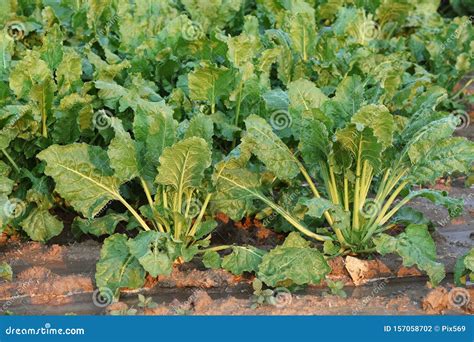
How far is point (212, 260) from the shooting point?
521 centimetres

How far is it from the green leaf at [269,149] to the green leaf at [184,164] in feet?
0.98

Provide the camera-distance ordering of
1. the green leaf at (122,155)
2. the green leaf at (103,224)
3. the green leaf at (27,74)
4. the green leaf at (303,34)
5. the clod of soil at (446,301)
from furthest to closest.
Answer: the green leaf at (303,34)
the green leaf at (27,74)
the green leaf at (103,224)
the green leaf at (122,155)
the clod of soil at (446,301)

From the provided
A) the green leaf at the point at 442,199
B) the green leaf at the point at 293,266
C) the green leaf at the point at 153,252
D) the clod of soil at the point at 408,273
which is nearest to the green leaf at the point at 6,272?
the green leaf at the point at 153,252

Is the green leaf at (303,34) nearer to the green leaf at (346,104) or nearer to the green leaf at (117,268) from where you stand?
the green leaf at (346,104)

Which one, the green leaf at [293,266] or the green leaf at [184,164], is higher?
the green leaf at [184,164]

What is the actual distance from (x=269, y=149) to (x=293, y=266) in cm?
66

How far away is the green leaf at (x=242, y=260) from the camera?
5145mm

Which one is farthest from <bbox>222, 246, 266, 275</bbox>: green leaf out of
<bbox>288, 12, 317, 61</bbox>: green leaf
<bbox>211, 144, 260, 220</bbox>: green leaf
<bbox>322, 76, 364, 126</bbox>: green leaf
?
<bbox>288, 12, 317, 61</bbox>: green leaf

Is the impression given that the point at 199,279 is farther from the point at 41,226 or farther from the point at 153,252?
the point at 41,226

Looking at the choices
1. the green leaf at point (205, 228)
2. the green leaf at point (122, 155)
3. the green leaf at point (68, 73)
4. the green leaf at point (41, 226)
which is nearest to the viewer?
the green leaf at point (122, 155)

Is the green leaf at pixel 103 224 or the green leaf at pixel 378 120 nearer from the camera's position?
the green leaf at pixel 378 120

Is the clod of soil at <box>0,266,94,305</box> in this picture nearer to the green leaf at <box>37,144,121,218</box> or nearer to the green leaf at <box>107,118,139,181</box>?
the green leaf at <box>37,144,121,218</box>

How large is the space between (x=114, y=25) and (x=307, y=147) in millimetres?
2624

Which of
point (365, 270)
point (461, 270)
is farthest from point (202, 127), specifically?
point (461, 270)
